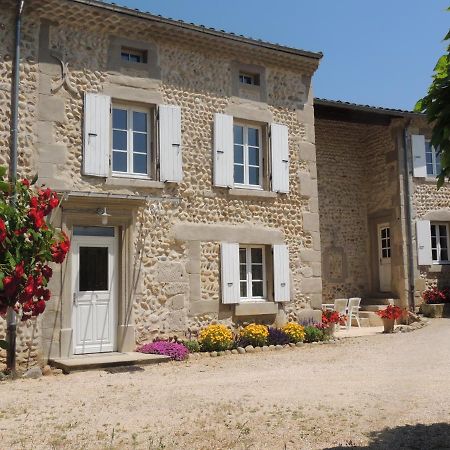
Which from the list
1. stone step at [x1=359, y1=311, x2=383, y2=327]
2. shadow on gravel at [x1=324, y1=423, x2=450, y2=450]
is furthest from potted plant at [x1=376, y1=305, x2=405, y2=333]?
shadow on gravel at [x1=324, y1=423, x2=450, y2=450]

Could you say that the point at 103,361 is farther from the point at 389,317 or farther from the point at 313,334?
the point at 389,317

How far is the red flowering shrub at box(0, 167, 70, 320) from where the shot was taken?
3156 millimetres

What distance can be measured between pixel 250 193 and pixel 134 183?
2195 mm

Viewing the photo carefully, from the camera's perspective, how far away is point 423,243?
43.4ft

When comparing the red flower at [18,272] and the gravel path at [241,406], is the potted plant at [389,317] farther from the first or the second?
the red flower at [18,272]

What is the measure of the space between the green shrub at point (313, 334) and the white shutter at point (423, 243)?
4.32 meters

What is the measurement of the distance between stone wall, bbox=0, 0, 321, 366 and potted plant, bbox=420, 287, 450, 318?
3.72 metres

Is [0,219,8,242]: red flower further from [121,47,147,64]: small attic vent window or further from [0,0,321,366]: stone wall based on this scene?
[121,47,147,64]: small attic vent window

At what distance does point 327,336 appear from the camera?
10195 mm

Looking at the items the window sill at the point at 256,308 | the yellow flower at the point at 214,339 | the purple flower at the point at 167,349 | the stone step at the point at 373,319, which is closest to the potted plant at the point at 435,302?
the stone step at the point at 373,319

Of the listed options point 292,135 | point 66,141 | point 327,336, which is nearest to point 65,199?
point 66,141

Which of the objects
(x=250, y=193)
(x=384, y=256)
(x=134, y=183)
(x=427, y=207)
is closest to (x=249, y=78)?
(x=250, y=193)

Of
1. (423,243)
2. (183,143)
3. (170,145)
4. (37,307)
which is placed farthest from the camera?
(423,243)

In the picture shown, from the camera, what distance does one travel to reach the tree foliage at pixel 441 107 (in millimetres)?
3551
